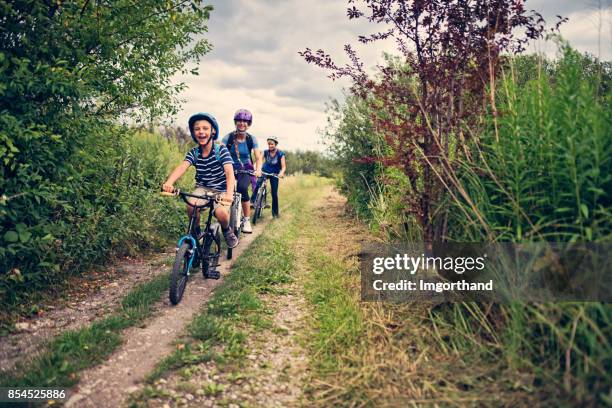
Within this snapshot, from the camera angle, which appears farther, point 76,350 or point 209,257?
point 209,257

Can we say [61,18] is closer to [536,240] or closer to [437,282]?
[437,282]

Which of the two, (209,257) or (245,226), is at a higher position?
(245,226)

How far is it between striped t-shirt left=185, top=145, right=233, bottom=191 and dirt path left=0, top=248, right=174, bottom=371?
5.67 ft

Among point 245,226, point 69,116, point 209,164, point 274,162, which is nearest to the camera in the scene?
point 69,116

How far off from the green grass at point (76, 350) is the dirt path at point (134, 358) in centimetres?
10

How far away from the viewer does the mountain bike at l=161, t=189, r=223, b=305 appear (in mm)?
4477

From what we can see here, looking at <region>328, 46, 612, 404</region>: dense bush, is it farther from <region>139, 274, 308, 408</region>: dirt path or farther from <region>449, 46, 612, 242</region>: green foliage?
<region>139, 274, 308, 408</region>: dirt path

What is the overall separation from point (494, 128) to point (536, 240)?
4.28 ft

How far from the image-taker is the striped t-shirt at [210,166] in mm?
5477

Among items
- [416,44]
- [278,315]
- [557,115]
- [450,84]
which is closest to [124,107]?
[278,315]

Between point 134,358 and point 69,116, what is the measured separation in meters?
3.11

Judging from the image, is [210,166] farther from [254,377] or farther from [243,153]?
[254,377]

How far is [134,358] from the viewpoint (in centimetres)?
330

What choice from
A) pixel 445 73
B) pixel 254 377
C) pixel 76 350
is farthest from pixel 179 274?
pixel 445 73
